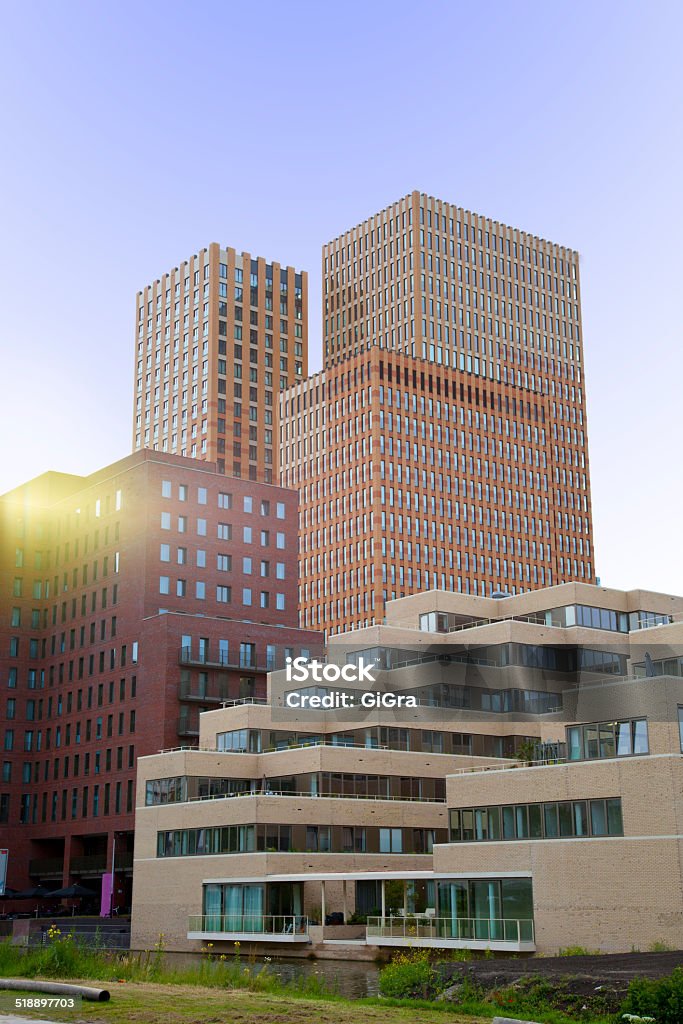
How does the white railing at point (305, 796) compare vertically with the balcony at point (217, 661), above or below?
below

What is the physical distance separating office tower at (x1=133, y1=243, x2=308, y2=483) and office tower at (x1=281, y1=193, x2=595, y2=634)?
16.8ft

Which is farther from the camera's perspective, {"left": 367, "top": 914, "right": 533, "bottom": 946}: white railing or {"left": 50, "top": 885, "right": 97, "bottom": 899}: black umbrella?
{"left": 50, "top": 885, "right": 97, "bottom": 899}: black umbrella

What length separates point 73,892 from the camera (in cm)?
9819

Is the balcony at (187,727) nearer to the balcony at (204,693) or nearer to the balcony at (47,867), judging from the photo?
the balcony at (204,693)

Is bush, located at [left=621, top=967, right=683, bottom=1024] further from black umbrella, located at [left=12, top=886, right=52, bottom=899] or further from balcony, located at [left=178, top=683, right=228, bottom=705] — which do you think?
black umbrella, located at [left=12, top=886, right=52, bottom=899]

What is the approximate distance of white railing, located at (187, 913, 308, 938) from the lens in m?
71.8

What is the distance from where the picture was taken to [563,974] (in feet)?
111

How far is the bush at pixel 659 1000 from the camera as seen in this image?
936 inches

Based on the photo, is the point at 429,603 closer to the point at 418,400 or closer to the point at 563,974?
the point at 563,974

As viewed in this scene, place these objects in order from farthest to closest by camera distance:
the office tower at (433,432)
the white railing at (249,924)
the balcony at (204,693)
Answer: the office tower at (433,432) → the balcony at (204,693) → the white railing at (249,924)

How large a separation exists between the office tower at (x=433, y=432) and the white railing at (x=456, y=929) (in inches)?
3625

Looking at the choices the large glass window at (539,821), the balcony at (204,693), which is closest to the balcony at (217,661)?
the balcony at (204,693)

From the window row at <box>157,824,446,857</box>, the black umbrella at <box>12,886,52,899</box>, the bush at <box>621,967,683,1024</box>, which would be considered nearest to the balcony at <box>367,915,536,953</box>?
the window row at <box>157,824,446,857</box>

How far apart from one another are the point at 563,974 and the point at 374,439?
133 m
